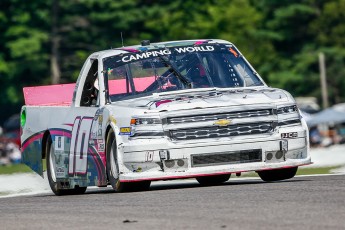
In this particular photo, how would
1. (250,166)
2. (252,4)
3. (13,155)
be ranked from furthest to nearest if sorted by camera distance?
(252,4) → (13,155) → (250,166)

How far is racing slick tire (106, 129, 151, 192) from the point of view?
13625mm

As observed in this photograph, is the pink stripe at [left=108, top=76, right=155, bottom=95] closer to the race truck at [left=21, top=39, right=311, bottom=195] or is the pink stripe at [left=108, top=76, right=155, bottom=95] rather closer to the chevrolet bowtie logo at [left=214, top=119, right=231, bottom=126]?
the race truck at [left=21, top=39, right=311, bottom=195]

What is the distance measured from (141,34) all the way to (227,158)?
7684 cm

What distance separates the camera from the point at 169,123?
1330 cm

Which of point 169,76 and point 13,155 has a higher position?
point 169,76

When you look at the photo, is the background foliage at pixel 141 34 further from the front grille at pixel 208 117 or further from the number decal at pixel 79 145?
the front grille at pixel 208 117

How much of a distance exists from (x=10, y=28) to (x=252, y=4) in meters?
17.3

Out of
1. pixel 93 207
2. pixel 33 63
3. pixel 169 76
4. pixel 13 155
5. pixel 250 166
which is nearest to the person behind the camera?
pixel 93 207

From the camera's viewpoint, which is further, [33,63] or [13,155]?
[33,63]

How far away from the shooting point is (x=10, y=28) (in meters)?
89.1

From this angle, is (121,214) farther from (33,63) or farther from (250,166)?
(33,63)

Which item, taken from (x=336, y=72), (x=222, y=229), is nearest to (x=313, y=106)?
(x=336, y=72)

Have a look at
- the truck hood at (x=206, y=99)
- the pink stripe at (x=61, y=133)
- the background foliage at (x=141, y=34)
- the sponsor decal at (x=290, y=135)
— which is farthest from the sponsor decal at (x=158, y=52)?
the background foliage at (x=141, y=34)

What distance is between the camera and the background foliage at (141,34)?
87.4m
